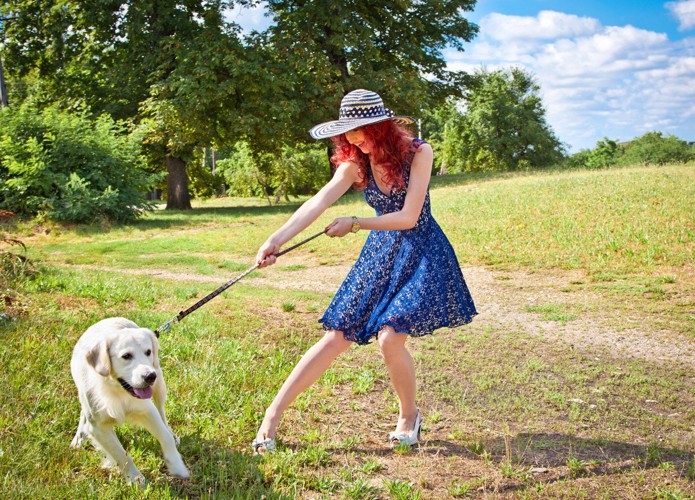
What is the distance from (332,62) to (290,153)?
734 centimetres

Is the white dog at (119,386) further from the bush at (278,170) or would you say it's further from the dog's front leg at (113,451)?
the bush at (278,170)

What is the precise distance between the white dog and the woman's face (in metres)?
1.69

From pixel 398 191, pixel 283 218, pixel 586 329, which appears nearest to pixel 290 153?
pixel 283 218

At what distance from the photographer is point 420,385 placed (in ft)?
18.1

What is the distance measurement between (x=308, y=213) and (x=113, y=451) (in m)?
1.74

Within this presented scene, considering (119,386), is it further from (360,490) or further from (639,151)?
(639,151)

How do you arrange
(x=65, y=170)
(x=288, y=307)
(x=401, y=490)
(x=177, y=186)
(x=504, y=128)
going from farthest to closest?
(x=504, y=128), (x=177, y=186), (x=65, y=170), (x=288, y=307), (x=401, y=490)

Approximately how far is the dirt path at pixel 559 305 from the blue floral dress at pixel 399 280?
328 cm

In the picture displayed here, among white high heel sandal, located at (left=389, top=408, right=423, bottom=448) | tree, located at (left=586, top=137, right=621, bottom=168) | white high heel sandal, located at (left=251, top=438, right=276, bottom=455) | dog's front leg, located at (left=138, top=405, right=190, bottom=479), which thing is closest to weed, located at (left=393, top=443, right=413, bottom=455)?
white high heel sandal, located at (left=389, top=408, right=423, bottom=448)

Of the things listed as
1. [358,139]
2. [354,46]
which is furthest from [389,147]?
[354,46]

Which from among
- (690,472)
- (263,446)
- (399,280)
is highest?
(399,280)

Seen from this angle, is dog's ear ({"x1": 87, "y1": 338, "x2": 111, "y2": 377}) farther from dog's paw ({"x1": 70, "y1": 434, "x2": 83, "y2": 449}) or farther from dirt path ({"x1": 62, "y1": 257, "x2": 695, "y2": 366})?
dirt path ({"x1": 62, "y1": 257, "x2": 695, "y2": 366})

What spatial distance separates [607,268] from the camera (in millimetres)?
10570

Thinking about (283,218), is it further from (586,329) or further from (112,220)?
(586,329)
